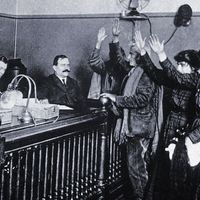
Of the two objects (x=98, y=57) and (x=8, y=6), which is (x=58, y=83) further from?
(x=8, y=6)

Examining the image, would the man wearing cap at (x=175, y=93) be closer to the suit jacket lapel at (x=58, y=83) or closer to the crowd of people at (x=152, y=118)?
the crowd of people at (x=152, y=118)

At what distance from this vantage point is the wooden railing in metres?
2.74

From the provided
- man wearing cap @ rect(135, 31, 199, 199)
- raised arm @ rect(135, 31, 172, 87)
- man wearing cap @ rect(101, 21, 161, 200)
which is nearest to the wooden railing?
man wearing cap @ rect(101, 21, 161, 200)

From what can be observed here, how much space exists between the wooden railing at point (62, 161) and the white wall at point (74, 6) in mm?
2544

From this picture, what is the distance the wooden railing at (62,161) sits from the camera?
2.74 meters

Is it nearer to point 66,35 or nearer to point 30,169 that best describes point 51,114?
point 30,169

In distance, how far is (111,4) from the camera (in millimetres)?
6492

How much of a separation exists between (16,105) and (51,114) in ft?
1.17

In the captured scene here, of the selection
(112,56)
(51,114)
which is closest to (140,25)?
(112,56)

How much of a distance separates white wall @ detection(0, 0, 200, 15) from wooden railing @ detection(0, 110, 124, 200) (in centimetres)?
254

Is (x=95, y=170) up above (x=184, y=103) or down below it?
below

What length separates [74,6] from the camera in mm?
6883

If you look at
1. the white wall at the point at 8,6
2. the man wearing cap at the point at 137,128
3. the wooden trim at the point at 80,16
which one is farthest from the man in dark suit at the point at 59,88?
the white wall at the point at 8,6

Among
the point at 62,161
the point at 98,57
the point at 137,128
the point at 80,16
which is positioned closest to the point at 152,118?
the point at 137,128
